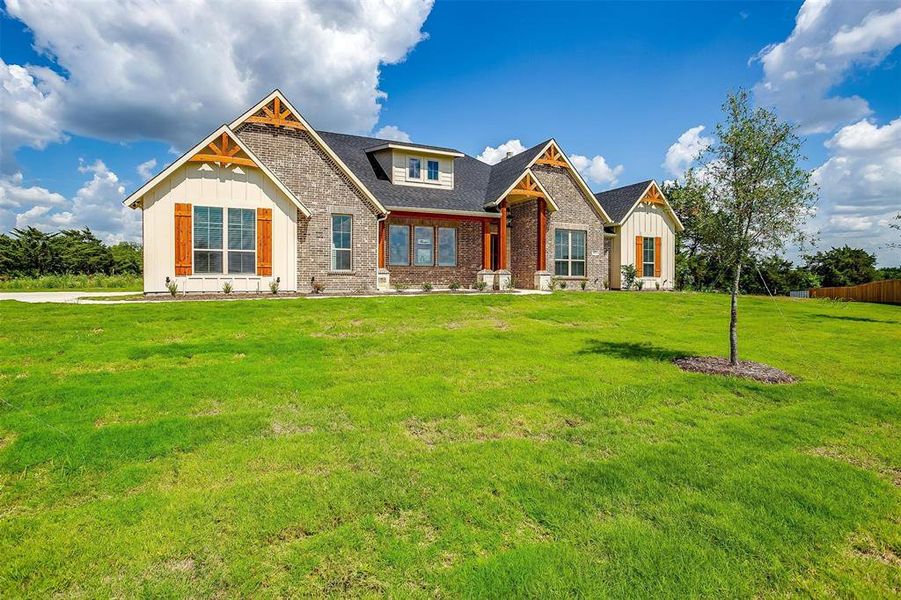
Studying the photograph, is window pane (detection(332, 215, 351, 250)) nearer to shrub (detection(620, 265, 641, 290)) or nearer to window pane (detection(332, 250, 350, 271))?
window pane (detection(332, 250, 350, 271))

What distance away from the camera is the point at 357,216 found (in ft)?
64.4

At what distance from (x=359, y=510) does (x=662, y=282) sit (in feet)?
88.2

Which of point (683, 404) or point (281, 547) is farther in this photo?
point (683, 404)

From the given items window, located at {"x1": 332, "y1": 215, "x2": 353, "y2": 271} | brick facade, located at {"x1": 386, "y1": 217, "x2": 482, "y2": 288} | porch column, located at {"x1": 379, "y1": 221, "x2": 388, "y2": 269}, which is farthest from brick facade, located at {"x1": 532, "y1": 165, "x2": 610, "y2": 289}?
window, located at {"x1": 332, "y1": 215, "x2": 353, "y2": 271}

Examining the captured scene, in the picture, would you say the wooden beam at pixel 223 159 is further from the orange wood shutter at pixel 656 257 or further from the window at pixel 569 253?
the orange wood shutter at pixel 656 257

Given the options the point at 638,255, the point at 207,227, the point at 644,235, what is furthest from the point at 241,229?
the point at 644,235

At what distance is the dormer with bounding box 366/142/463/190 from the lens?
76.3ft

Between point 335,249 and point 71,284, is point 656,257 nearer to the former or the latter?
point 335,249

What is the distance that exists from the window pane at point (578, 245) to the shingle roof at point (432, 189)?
4.59 m

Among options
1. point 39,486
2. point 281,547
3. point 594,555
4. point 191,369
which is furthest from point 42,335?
point 594,555

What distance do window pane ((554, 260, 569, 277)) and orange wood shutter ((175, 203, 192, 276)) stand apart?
16574mm

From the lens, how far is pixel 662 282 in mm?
27156

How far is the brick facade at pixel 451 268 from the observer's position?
73.0ft

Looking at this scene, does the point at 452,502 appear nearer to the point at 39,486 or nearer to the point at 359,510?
the point at 359,510
